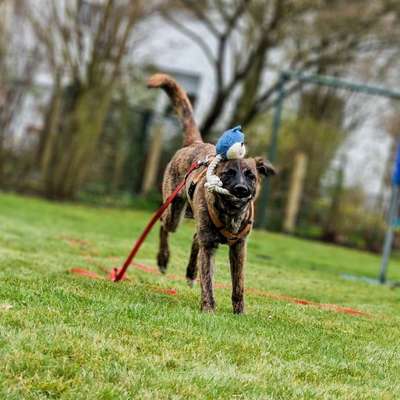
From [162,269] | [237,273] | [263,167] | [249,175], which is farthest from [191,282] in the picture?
[249,175]

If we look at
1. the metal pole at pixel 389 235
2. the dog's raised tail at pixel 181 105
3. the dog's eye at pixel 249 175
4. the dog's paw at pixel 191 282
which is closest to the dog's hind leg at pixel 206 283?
the dog's eye at pixel 249 175

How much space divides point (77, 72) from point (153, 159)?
10.1 feet

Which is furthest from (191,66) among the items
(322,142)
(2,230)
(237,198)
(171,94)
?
(237,198)

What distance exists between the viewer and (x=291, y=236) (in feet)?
64.2

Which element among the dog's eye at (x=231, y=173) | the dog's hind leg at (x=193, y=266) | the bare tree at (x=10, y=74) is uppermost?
the bare tree at (x=10, y=74)

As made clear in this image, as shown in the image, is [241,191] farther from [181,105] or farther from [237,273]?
[181,105]

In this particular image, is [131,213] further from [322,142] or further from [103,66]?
[322,142]

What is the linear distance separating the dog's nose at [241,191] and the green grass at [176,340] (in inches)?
31.5

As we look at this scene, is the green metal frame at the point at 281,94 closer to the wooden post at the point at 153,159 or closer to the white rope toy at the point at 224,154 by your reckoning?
the wooden post at the point at 153,159

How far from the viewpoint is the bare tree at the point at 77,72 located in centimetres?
1766

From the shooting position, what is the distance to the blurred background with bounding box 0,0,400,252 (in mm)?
18031

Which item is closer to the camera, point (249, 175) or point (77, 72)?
point (249, 175)

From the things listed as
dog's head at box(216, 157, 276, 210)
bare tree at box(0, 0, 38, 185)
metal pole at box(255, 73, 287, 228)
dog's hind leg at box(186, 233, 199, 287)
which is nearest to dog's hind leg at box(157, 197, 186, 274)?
dog's hind leg at box(186, 233, 199, 287)

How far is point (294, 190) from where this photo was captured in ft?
66.2
